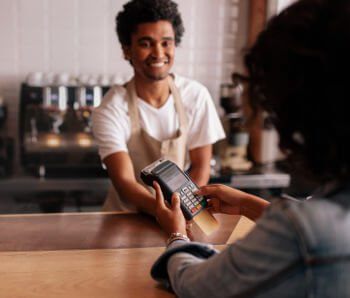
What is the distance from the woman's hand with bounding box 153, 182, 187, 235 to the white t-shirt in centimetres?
56

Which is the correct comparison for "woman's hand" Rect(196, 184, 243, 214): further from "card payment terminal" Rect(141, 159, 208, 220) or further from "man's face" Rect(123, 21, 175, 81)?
"man's face" Rect(123, 21, 175, 81)

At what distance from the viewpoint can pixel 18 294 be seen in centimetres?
96

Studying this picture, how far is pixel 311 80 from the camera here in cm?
64

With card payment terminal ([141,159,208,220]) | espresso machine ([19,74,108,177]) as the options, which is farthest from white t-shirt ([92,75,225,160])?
espresso machine ([19,74,108,177])

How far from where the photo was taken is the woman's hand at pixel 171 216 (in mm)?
1088

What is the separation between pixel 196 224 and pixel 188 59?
6.45ft

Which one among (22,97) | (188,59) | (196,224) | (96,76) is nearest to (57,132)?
(22,97)

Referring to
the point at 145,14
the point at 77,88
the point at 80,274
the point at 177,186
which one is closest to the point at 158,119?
the point at 145,14

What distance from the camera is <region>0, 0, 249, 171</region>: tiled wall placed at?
2.96 meters

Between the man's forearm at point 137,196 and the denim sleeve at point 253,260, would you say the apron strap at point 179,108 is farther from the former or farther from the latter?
the denim sleeve at point 253,260

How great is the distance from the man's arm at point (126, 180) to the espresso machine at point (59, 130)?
92 cm

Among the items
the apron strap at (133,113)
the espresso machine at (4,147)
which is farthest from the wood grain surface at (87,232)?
the espresso machine at (4,147)

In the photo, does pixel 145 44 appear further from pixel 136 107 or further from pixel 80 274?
pixel 80 274

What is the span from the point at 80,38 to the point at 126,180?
165cm
